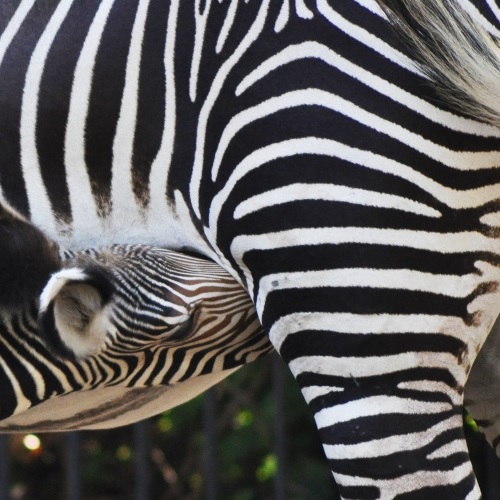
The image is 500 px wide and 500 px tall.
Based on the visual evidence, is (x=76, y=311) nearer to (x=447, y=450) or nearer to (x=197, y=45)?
(x=197, y=45)

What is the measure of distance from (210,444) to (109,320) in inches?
65.5

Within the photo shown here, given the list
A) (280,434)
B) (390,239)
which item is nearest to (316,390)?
(390,239)

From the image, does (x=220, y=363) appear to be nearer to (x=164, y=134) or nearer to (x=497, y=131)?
(x=164, y=134)

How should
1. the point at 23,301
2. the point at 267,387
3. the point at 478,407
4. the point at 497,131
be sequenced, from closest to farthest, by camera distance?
1. the point at 497,131
2. the point at 23,301
3. the point at 478,407
4. the point at 267,387

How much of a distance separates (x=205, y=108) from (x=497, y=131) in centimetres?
43

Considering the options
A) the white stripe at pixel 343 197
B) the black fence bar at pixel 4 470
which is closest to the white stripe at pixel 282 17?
the white stripe at pixel 343 197

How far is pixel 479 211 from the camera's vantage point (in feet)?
4.45

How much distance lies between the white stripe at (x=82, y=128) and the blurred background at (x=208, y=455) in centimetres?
149

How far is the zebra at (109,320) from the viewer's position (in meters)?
1.50

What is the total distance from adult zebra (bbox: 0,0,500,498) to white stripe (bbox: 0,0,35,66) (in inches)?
14.5

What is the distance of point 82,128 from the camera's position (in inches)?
62.7

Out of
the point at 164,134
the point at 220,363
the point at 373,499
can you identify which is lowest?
the point at 373,499

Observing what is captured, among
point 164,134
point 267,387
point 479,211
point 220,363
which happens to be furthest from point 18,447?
point 479,211

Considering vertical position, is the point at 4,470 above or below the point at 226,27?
below
